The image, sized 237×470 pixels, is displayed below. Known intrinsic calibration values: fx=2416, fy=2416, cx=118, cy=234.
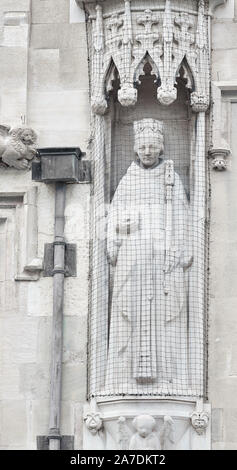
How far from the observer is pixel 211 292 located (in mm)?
14969

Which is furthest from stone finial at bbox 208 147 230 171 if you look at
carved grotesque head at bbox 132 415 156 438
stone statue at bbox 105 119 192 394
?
carved grotesque head at bbox 132 415 156 438

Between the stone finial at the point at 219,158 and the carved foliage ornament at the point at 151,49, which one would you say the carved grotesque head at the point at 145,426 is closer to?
the stone finial at the point at 219,158

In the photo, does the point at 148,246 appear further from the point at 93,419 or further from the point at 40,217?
the point at 93,419

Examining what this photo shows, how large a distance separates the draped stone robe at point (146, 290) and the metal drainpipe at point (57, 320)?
1.02 feet

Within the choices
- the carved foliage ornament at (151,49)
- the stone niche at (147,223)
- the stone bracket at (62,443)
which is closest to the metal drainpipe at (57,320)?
the stone bracket at (62,443)

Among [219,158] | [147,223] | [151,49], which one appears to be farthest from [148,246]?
[151,49]

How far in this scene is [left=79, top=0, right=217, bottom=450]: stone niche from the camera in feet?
48.0

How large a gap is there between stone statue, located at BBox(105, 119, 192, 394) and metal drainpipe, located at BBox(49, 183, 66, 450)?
31 centimetres

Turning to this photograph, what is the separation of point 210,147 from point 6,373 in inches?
75.3

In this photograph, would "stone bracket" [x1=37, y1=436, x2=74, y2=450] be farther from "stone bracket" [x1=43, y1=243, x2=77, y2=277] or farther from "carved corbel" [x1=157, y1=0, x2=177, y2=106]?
"carved corbel" [x1=157, y1=0, x2=177, y2=106]

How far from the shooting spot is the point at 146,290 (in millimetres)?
14797
